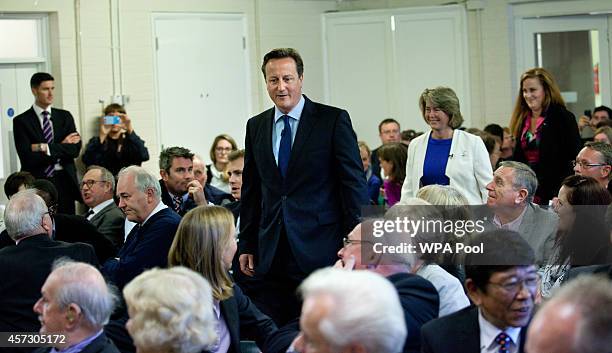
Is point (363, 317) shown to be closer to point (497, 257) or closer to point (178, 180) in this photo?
point (497, 257)

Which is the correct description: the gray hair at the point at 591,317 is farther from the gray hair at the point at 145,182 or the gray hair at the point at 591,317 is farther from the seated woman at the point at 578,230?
the gray hair at the point at 145,182

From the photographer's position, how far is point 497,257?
3.23 metres

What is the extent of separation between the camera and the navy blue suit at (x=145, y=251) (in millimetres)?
4809

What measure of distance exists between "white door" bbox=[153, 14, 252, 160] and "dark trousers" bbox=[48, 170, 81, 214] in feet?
3.79

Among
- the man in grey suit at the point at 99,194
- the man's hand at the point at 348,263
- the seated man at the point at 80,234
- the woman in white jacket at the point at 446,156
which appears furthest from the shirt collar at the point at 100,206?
the man's hand at the point at 348,263

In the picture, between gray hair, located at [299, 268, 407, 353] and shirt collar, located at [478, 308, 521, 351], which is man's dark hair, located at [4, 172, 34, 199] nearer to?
shirt collar, located at [478, 308, 521, 351]

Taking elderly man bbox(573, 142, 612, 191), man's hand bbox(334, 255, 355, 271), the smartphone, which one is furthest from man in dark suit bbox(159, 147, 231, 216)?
man's hand bbox(334, 255, 355, 271)

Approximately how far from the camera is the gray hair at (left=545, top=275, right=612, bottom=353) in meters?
2.12

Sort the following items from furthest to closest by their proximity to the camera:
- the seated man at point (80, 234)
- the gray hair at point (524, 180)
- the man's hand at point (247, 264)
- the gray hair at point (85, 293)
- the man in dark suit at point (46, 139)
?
the man in dark suit at point (46, 139) < the seated man at point (80, 234) < the gray hair at point (524, 180) < the man's hand at point (247, 264) < the gray hair at point (85, 293)

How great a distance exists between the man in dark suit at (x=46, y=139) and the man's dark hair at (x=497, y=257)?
603 centimetres

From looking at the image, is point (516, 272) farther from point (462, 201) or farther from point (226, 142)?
point (226, 142)

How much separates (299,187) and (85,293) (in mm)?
1539

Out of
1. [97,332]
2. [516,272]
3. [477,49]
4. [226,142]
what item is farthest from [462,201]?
[477,49]

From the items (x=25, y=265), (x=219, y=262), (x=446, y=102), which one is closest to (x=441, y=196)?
(x=219, y=262)
